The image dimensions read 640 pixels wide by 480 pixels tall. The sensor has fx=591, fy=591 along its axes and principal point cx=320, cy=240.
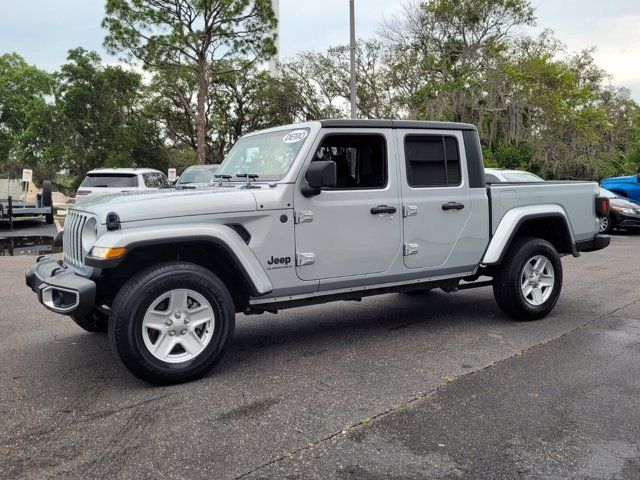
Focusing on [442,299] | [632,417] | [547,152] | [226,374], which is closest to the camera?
[632,417]

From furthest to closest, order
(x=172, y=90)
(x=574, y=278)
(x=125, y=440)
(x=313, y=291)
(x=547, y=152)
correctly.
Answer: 1. (x=172, y=90)
2. (x=547, y=152)
3. (x=574, y=278)
4. (x=313, y=291)
5. (x=125, y=440)

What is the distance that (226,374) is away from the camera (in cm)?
441

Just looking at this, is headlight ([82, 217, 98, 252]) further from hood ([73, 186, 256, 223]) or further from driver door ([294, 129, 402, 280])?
driver door ([294, 129, 402, 280])

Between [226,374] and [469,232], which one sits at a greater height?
[469,232]

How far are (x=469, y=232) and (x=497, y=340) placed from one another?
1023mm

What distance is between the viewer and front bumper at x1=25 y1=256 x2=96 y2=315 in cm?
393

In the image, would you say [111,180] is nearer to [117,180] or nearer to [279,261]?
[117,180]

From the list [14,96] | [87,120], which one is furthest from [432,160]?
[14,96]

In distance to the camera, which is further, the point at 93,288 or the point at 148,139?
the point at 148,139

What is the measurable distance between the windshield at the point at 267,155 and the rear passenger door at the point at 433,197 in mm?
976

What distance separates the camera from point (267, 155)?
16.8ft

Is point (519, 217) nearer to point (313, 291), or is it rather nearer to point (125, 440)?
point (313, 291)

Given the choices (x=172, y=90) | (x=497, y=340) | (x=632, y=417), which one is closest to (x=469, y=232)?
(x=497, y=340)

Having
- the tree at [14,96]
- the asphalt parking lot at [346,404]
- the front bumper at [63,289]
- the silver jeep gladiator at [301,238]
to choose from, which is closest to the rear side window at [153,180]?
the asphalt parking lot at [346,404]
